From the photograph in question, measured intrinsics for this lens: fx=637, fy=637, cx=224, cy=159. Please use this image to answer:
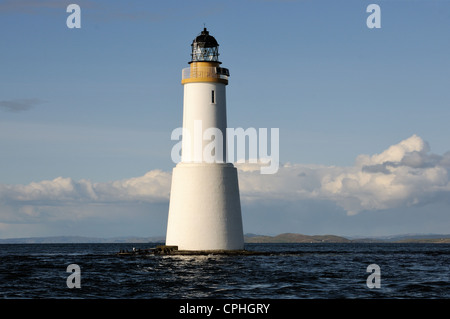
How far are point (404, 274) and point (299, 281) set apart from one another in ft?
31.0

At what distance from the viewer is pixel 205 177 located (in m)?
47.9

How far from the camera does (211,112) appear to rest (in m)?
48.8

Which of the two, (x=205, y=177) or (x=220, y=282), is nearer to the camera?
(x=220, y=282)

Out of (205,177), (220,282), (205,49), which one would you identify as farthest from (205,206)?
(220,282)

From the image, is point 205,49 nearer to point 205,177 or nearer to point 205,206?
point 205,177

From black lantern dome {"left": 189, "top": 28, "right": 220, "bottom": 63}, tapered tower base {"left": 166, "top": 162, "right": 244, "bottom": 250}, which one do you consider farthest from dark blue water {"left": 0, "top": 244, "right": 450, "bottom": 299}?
black lantern dome {"left": 189, "top": 28, "right": 220, "bottom": 63}

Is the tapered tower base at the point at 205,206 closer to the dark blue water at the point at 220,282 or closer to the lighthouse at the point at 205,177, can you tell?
the lighthouse at the point at 205,177

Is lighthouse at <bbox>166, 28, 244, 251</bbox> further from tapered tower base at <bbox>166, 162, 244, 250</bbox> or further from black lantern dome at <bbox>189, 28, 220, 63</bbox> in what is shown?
black lantern dome at <bbox>189, 28, 220, 63</bbox>

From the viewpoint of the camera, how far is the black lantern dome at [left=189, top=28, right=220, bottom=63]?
2012 inches

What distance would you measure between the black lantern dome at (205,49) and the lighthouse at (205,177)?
3.34 feet

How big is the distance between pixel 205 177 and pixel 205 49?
1080cm

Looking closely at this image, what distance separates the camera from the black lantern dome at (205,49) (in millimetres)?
51094
